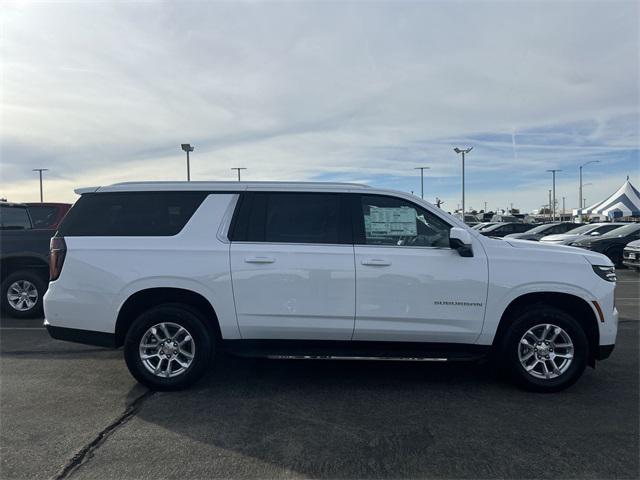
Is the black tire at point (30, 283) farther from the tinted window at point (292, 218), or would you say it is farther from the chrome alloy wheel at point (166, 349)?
the tinted window at point (292, 218)

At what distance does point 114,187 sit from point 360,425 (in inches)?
130

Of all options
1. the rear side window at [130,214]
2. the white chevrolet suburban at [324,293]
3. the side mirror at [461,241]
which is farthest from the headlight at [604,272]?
the rear side window at [130,214]

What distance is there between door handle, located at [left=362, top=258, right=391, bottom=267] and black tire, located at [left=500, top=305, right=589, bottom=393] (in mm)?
1335

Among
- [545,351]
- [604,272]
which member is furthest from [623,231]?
[545,351]

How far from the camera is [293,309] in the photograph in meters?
4.59

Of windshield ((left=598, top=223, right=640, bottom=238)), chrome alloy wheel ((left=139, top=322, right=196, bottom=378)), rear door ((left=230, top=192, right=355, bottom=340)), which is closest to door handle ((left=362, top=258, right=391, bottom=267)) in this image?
rear door ((left=230, top=192, right=355, bottom=340))

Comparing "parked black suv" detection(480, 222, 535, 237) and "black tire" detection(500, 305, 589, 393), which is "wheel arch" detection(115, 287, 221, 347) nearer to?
"black tire" detection(500, 305, 589, 393)

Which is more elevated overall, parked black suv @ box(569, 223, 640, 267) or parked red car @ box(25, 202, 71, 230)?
parked red car @ box(25, 202, 71, 230)

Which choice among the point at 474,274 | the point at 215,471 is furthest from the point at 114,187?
the point at 474,274

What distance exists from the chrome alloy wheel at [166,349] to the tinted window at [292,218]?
1.06 meters

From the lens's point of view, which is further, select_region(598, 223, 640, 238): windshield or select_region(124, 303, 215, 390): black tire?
select_region(598, 223, 640, 238): windshield

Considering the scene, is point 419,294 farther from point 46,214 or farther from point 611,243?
point 611,243

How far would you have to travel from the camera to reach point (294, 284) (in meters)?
4.57

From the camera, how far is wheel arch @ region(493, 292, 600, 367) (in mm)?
4672
